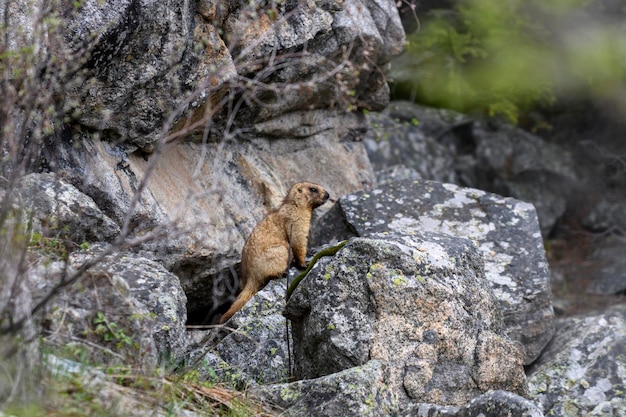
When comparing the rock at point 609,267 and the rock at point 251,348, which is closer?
the rock at point 251,348

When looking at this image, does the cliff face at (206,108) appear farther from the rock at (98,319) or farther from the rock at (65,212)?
the rock at (98,319)

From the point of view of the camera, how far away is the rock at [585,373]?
7738 millimetres

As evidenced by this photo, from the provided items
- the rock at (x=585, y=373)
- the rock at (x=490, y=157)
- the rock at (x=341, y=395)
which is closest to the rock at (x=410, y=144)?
the rock at (x=490, y=157)

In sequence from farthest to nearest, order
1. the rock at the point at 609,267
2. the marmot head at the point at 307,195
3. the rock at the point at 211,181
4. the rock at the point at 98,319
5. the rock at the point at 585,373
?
the rock at the point at 609,267
the marmot head at the point at 307,195
the rock at the point at 211,181
the rock at the point at 585,373
the rock at the point at 98,319

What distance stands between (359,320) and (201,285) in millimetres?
3372

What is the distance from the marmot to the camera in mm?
8820

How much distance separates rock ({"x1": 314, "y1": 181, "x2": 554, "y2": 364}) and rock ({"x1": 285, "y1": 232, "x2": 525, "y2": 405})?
7.60ft

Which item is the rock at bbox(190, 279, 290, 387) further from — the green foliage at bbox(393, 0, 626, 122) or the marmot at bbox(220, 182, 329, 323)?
the green foliage at bbox(393, 0, 626, 122)

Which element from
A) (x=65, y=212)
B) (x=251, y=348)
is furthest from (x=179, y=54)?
(x=251, y=348)

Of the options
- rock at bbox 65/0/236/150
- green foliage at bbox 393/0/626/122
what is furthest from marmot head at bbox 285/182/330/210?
green foliage at bbox 393/0/626/122

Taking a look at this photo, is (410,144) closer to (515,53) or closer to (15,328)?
(515,53)

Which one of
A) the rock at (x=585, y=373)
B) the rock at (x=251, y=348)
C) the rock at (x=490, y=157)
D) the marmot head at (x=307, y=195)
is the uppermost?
the rock at (x=251, y=348)

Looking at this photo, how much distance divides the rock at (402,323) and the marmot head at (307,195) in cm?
321

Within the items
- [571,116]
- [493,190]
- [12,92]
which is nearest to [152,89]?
[12,92]
